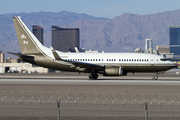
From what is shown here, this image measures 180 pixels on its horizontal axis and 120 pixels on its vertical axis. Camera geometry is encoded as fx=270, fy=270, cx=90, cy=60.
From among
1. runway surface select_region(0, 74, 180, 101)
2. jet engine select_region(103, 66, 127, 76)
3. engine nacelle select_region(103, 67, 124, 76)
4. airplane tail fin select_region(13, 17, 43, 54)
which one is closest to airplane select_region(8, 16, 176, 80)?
airplane tail fin select_region(13, 17, 43, 54)

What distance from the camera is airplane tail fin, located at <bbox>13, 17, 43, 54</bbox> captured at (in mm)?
49781

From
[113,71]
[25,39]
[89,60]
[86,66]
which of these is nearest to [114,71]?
[113,71]

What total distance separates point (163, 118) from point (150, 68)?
33842 mm

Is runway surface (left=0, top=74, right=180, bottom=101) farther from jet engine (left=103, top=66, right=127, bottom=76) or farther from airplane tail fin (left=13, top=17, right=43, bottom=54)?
airplane tail fin (left=13, top=17, right=43, bottom=54)

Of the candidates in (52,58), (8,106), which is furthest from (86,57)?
(8,106)

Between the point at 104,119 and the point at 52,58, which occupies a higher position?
the point at 52,58

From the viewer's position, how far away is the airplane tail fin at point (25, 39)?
49.8 m

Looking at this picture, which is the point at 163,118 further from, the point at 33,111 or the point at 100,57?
the point at 100,57

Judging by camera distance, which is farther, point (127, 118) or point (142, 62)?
point (142, 62)

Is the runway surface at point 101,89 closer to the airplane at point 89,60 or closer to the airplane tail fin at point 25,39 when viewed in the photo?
the airplane at point 89,60

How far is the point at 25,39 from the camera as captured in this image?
165 feet

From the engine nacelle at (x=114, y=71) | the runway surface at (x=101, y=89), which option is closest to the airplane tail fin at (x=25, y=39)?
the runway surface at (x=101, y=89)

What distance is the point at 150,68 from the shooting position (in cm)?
4894

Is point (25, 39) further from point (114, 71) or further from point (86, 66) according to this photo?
point (114, 71)
